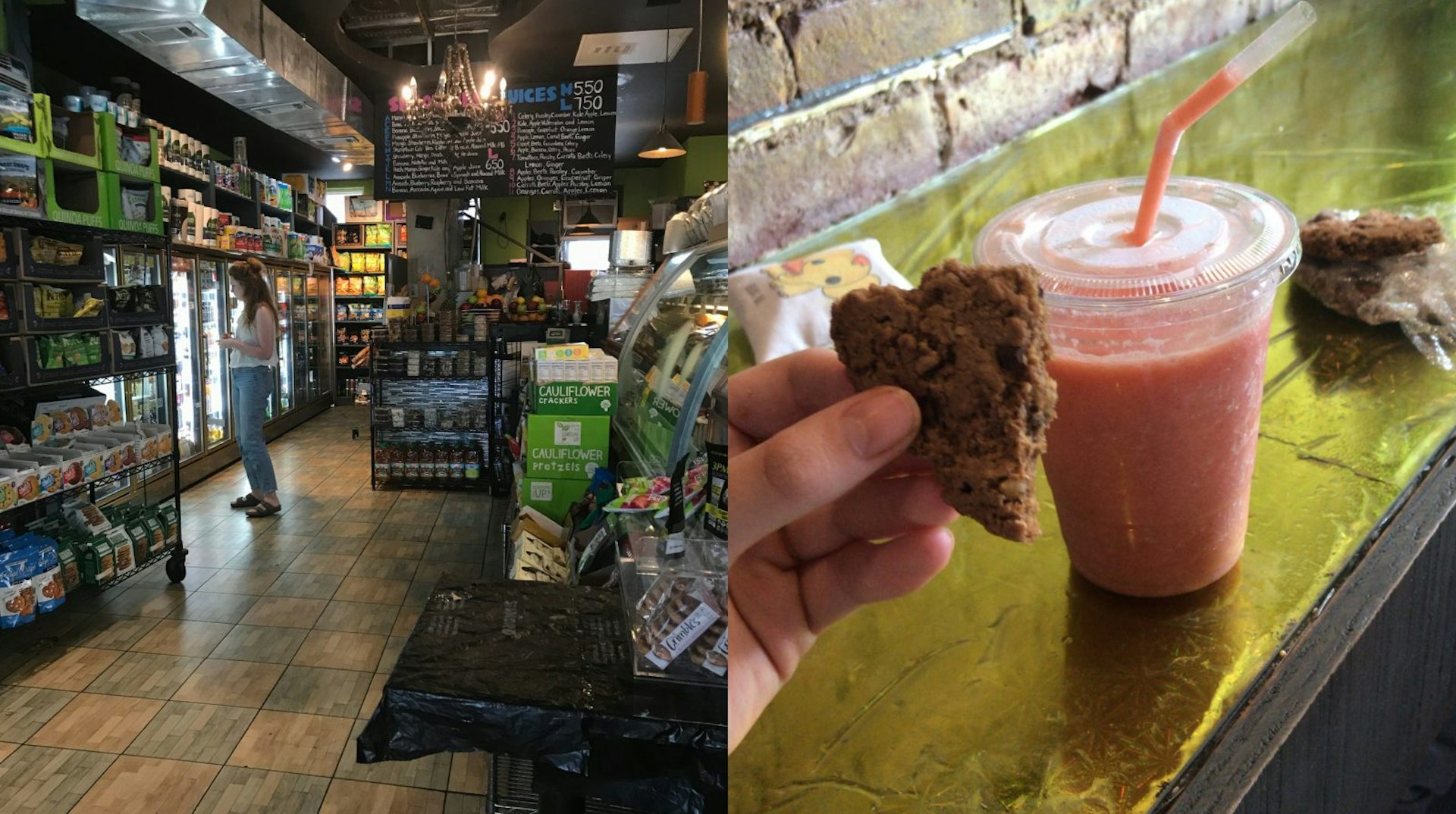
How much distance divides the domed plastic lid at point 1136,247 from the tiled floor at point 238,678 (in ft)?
6.39

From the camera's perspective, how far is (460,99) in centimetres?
279

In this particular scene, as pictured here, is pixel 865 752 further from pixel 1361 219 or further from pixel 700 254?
pixel 700 254

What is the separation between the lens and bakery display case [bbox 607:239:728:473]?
114cm

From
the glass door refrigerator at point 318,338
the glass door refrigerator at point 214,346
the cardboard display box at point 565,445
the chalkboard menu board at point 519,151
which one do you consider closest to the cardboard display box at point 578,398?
the cardboard display box at point 565,445

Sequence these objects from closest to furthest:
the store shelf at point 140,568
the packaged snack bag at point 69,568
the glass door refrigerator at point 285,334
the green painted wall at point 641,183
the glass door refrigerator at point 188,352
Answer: the packaged snack bag at point 69,568 → the store shelf at point 140,568 → the glass door refrigerator at point 188,352 → the glass door refrigerator at point 285,334 → the green painted wall at point 641,183

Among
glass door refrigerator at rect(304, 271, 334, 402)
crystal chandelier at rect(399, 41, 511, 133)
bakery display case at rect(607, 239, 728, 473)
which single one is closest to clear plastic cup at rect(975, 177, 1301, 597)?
bakery display case at rect(607, 239, 728, 473)

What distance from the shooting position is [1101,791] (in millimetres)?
546

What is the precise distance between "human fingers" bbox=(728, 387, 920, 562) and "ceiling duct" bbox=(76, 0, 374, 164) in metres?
3.71

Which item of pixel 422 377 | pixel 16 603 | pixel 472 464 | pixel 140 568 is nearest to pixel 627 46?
pixel 422 377

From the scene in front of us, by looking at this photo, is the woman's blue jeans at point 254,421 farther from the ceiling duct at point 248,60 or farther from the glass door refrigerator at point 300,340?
the glass door refrigerator at point 300,340

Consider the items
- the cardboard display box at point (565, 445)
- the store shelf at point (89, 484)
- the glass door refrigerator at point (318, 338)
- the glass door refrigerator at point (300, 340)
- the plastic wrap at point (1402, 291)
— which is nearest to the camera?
the plastic wrap at point (1402, 291)

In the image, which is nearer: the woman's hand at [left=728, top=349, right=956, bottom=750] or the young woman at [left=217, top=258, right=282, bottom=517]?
the woman's hand at [left=728, top=349, right=956, bottom=750]

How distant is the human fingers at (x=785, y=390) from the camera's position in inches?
17.1

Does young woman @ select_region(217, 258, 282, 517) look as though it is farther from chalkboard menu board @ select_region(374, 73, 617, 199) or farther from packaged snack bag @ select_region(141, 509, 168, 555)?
chalkboard menu board @ select_region(374, 73, 617, 199)
